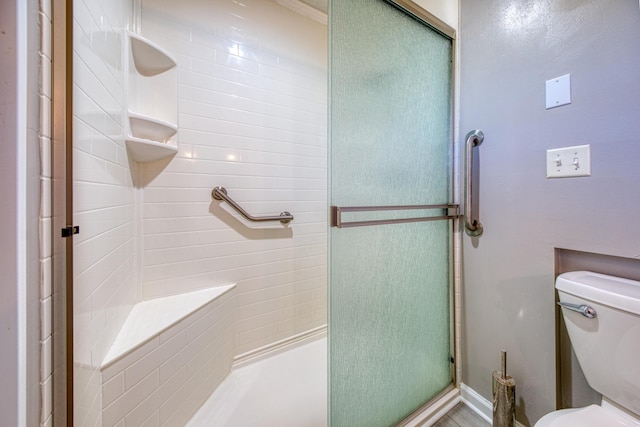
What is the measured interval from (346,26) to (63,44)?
792 mm

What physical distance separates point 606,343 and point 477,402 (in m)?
0.69

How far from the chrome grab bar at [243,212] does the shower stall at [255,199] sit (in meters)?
0.03

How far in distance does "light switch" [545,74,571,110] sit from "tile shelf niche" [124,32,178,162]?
5.19 feet

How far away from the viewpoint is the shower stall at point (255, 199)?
795mm

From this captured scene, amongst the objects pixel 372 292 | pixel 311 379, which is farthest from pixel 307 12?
pixel 311 379

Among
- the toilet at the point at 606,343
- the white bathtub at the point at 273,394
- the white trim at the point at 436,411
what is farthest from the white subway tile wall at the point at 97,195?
the toilet at the point at 606,343

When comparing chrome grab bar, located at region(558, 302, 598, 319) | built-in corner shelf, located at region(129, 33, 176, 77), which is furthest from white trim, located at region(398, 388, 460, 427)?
built-in corner shelf, located at region(129, 33, 176, 77)

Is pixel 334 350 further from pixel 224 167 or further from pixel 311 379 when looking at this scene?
pixel 224 167

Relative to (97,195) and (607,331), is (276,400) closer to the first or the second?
(97,195)

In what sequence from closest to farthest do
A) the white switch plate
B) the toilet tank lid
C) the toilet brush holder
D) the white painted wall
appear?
the white painted wall, the toilet tank lid, the white switch plate, the toilet brush holder

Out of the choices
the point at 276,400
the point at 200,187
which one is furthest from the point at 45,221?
the point at 276,400

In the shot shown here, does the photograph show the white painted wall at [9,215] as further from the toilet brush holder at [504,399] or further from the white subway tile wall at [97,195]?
the toilet brush holder at [504,399]

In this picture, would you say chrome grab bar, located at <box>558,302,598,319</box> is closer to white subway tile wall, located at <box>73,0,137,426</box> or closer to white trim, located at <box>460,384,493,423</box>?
white trim, located at <box>460,384,493,423</box>

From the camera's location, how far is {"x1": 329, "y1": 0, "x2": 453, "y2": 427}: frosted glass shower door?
0.84 meters
